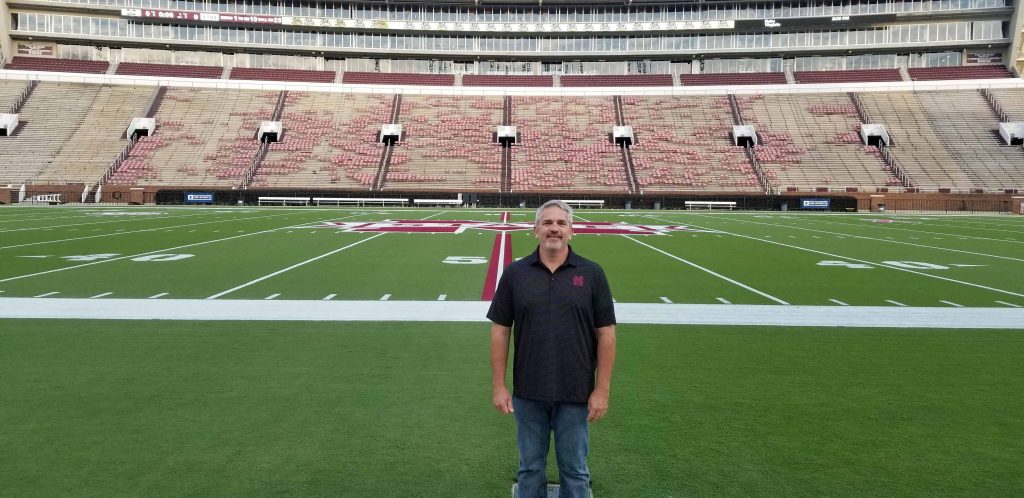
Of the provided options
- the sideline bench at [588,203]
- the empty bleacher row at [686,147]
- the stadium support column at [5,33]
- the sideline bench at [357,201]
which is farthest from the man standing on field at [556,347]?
the stadium support column at [5,33]

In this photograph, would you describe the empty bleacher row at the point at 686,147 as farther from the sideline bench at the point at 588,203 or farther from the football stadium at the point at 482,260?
the sideline bench at the point at 588,203

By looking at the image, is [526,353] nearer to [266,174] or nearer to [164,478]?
[164,478]

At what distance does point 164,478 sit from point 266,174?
54018 millimetres

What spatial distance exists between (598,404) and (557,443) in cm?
29

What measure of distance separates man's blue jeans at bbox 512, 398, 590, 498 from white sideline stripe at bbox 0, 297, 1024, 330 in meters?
5.74

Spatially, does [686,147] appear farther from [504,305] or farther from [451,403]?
[504,305]

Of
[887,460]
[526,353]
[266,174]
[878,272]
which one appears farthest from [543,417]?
→ [266,174]

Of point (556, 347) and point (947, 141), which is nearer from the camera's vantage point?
point (556, 347)

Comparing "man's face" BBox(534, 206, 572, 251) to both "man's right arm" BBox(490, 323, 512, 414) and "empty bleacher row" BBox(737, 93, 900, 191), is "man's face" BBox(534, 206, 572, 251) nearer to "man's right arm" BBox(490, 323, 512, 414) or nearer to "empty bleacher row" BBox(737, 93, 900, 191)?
"man's right arm" BBox(490, 323, 512, 414)

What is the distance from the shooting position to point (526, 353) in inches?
141

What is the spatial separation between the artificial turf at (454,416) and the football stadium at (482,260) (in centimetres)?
3

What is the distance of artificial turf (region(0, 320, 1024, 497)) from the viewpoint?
14.4 feet

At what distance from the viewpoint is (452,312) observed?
404 inches

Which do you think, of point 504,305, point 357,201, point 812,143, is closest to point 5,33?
point 357,201
